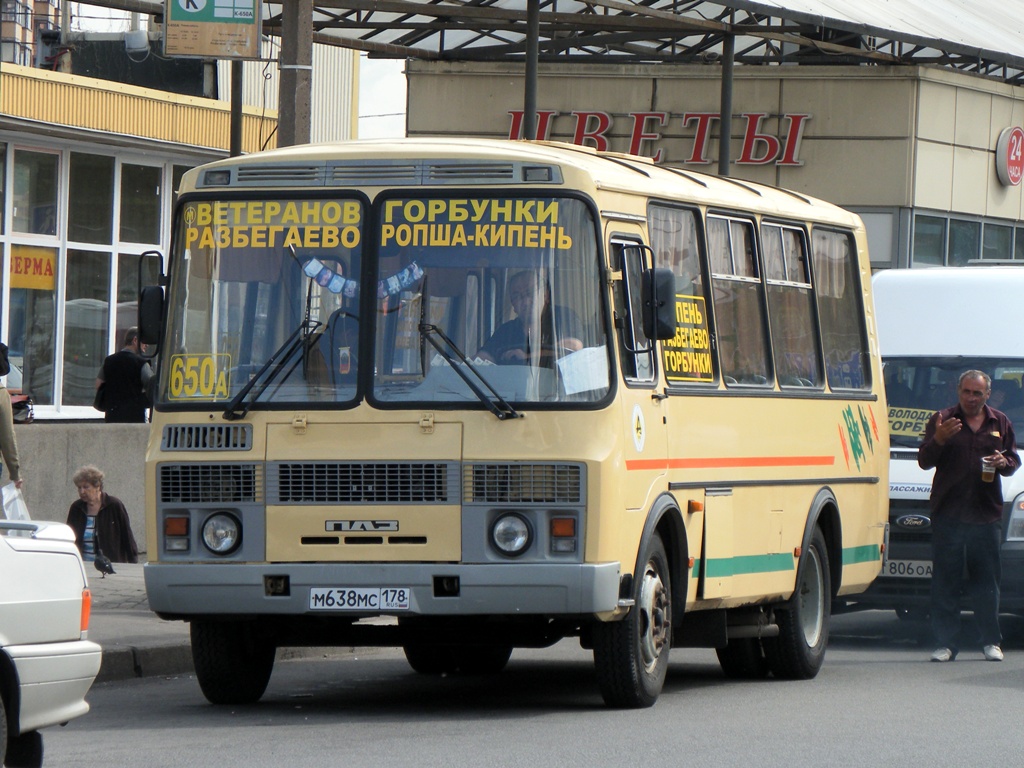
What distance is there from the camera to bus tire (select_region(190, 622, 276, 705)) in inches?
388

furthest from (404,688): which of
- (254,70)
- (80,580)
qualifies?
(254,70)

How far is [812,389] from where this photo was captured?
11922mm

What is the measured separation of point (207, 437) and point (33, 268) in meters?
17.0

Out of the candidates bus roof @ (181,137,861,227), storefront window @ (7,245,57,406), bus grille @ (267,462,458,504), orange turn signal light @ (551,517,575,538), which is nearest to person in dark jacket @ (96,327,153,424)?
storefront window @ (7,245,57,406)

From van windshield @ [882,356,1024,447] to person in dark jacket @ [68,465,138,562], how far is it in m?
6.31

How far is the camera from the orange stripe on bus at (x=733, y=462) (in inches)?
379

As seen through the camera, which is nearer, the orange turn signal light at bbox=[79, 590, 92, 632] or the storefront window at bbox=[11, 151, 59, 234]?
the orange turn signal light at bbox=[79, 590, 92, 632]

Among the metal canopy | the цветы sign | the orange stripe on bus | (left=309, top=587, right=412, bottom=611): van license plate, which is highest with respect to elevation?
the metal canopy

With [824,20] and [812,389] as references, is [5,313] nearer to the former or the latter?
[824,20]

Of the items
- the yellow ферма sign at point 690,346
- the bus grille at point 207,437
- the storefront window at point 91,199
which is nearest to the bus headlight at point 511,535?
the bus grille at point 207,437

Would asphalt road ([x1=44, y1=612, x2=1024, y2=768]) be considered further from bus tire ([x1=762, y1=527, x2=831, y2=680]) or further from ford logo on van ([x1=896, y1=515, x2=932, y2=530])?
ford logo on van ([x1=896, y1=515, x2=932, y2=530])

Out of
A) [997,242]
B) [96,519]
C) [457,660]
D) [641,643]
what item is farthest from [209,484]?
[997,242]

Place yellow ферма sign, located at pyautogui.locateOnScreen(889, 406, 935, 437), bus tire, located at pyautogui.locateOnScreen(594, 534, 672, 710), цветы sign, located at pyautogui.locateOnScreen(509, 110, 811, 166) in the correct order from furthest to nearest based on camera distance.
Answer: цветы sign, located at pyautogui.locateOnScreen(509, 110, 811, 166)
yellow ферма sign, located at pyautogui.locateOnScreen(889, 406, 935, 437)
bus tire, located at pyautogui.locateOnScreen(594, 534, 672, 710)

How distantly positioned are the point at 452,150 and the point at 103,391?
9.98 metres
